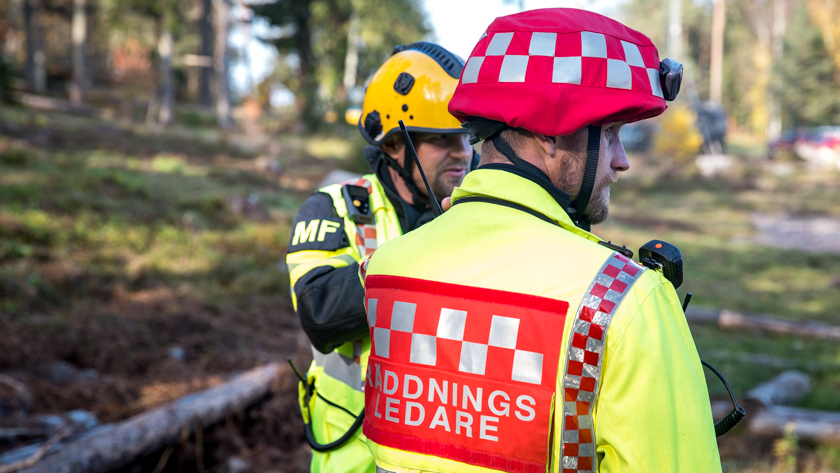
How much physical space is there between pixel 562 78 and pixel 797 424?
502cm

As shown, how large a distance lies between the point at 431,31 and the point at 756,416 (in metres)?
28.3

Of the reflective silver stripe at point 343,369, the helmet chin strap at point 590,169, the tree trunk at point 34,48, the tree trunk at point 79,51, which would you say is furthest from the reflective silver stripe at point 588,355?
the tree trunk at point 34,48

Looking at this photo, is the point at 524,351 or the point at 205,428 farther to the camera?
the point at 205,428

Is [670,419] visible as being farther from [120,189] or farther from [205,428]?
[120,189]

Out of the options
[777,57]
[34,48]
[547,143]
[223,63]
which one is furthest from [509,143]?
[777,57]

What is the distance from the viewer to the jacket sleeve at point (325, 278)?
206cm

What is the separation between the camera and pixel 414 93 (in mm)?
2770

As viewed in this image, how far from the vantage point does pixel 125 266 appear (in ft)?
25.8

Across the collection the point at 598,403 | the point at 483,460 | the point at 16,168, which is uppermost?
the point at 598,403

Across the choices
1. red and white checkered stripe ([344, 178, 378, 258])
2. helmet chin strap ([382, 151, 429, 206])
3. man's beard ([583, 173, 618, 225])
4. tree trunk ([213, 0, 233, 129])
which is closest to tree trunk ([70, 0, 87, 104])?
tree trunk ([213, 0, 233, 129])

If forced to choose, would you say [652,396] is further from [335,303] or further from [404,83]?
[404,83]

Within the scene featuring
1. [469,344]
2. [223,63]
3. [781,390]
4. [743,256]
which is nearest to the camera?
[469,344]

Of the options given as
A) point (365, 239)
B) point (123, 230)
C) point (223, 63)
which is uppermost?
point (223, 63)

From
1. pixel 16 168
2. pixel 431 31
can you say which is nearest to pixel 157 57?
pixel 431 31
